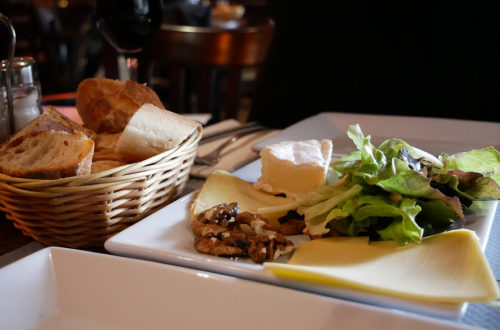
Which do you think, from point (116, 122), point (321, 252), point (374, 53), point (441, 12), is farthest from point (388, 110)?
point (321, 252)

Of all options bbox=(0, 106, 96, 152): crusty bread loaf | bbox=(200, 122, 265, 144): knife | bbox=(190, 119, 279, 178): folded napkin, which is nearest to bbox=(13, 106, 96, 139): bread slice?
bbox=(0, 106, 96, 152): crusty bread loaf

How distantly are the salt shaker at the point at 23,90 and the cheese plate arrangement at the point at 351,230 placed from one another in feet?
1.31

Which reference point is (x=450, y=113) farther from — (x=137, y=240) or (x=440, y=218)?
(x=137, y=240)

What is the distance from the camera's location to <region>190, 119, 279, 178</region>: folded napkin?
47.9 inches

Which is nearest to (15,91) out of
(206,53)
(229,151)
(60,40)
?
(229,151)

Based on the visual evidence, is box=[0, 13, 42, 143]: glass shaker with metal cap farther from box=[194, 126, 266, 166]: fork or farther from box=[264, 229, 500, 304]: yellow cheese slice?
box=[264, 229, 500, 304]: yellow cheese slice

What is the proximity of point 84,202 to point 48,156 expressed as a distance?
0.11 m

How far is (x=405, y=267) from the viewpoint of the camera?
2.21ft

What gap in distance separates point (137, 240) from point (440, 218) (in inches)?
17.7

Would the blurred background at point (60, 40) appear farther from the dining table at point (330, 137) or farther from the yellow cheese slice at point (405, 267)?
the yellow cheese slice at point (405, 267)

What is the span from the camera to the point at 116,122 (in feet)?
3.59

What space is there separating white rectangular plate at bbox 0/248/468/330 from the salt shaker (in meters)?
0.47

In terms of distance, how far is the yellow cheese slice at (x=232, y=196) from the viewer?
910 millimetres

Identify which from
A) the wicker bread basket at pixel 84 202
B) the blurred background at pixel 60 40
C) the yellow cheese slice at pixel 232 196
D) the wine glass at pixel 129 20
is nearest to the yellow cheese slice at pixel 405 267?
the yellow cheese slice at pixel 232 196
